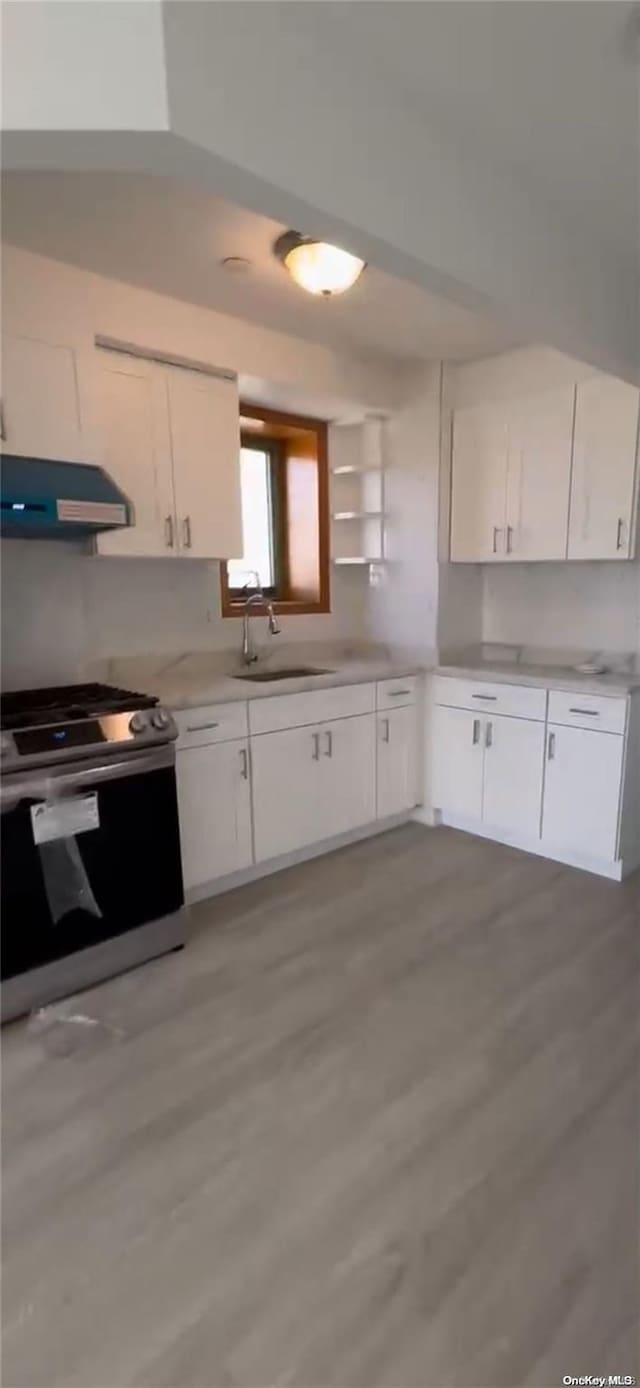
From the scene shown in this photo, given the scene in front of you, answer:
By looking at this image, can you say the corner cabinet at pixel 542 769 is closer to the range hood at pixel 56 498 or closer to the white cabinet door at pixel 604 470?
the white cabinet door at pixel 604 470

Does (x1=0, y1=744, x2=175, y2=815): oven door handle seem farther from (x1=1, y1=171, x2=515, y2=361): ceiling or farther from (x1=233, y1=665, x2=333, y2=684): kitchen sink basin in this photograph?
(x1=1, y1=171, x2=515, y2=361): ceiling

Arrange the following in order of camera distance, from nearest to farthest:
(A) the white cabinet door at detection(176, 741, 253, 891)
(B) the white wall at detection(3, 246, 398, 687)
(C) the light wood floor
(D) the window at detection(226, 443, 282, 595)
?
(C) the light wood floor
(B) the white wall at detection(3, 246, 398, 687)
(A) the white cabinet door at detection(176, 741, 253, 891)
(D) the window at detection(226, 443, 282, 595)

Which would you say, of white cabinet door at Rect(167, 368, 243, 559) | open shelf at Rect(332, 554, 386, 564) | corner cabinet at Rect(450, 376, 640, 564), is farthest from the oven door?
corner cabinet at Rect(450, 376, 640, 564)

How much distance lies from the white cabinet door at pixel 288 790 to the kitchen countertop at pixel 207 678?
0.22 m

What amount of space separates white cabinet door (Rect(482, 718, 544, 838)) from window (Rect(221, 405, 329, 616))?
48.9 inches

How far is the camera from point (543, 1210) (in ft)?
Result: 5.01

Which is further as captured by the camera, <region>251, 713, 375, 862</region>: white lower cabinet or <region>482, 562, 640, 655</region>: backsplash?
<region>482, 562, 640, 655</region>: backsplash

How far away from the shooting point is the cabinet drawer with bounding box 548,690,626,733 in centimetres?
A: 302

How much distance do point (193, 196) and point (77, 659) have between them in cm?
166

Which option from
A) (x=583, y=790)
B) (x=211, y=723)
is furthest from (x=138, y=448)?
(x=583, y=790)

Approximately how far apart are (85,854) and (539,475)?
8.78ft

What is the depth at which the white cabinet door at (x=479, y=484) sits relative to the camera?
3.55 meters

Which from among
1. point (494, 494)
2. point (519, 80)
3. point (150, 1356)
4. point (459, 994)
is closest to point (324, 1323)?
point (150, 1356)

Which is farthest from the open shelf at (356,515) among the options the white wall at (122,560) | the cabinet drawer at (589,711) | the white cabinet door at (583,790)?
the white cabinet door at (583,790)
